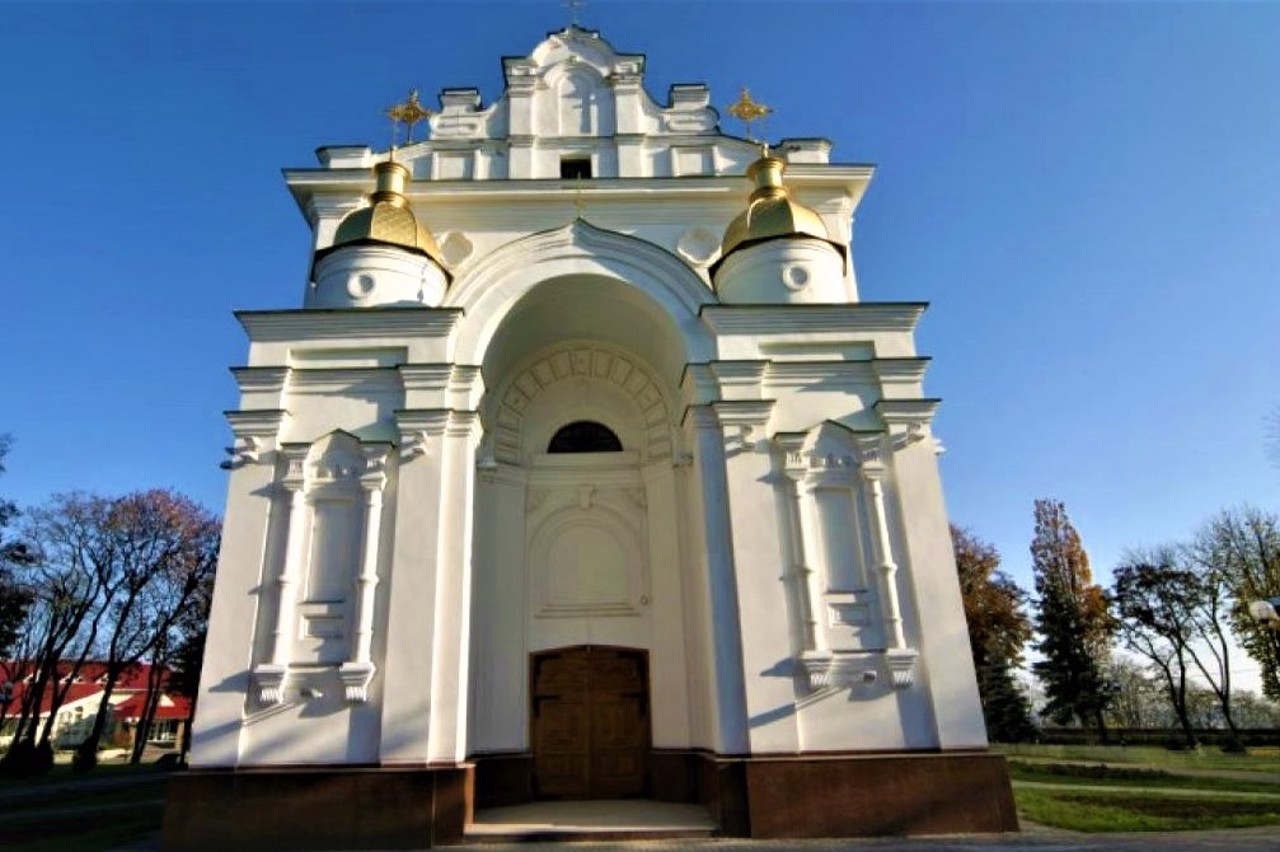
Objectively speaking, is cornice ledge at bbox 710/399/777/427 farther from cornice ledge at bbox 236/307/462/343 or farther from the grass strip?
the grass strip

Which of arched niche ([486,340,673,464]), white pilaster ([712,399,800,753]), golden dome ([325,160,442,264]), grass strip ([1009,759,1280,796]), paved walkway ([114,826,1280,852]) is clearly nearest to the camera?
paved walkway ([114,826,1280,852])

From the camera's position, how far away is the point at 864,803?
9188 millimetres

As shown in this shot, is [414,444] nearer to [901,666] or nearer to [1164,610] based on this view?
[901,666]

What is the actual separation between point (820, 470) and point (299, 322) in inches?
307

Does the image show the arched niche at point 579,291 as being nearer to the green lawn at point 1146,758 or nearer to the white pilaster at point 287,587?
the white pilaster at point 287,587

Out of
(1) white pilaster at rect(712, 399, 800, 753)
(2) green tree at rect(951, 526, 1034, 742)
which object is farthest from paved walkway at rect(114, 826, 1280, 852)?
(2) green tree at rect(951, 526, 1034, 742)

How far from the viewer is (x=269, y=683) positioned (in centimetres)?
943

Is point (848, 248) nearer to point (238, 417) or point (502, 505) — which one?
point (502, 505)

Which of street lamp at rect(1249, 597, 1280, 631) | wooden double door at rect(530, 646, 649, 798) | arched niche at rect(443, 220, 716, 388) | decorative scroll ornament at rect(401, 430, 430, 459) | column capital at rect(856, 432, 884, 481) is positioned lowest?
wooden double door at rect(530, 646, 649, 798)

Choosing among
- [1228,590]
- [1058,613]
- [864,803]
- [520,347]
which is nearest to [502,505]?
[520,347]

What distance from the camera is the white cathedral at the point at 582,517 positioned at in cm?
930

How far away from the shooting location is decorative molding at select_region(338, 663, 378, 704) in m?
9.43

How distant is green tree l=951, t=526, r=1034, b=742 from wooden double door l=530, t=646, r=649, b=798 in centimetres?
1998

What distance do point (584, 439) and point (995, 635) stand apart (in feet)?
83.1
